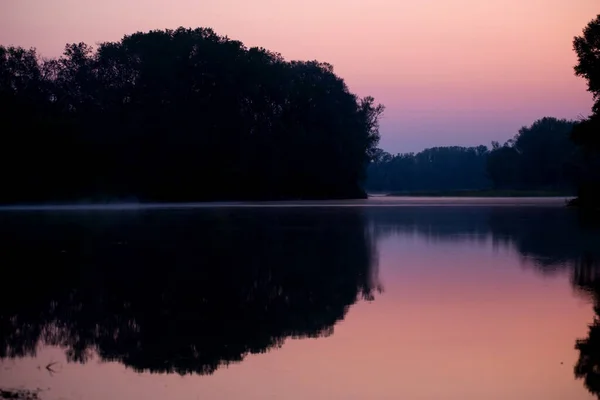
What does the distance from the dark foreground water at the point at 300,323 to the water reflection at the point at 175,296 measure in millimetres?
40

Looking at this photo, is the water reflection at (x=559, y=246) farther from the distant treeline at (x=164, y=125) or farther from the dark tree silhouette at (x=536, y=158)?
the dark tree silhouette at (x=536, y=158)

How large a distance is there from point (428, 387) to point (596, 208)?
171 feet

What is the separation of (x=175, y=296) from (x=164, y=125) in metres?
73.4

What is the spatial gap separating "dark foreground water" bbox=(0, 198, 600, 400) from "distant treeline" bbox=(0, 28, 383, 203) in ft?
196

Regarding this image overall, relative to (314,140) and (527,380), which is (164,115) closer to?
(314,140)

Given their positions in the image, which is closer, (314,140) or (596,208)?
(596,208)

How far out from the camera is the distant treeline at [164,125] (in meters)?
78.3

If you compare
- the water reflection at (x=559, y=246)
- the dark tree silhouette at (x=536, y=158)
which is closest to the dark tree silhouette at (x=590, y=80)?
the water reflection at (x=559, y=246)

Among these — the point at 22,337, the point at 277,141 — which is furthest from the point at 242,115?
the point at 22,337

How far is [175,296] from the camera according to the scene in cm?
1349

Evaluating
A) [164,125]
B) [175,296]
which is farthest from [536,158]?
[175,296]

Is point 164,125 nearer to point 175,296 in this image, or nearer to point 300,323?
point 175,296

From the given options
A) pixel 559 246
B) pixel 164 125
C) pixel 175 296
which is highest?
pixel 164 125

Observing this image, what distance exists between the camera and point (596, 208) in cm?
5616
